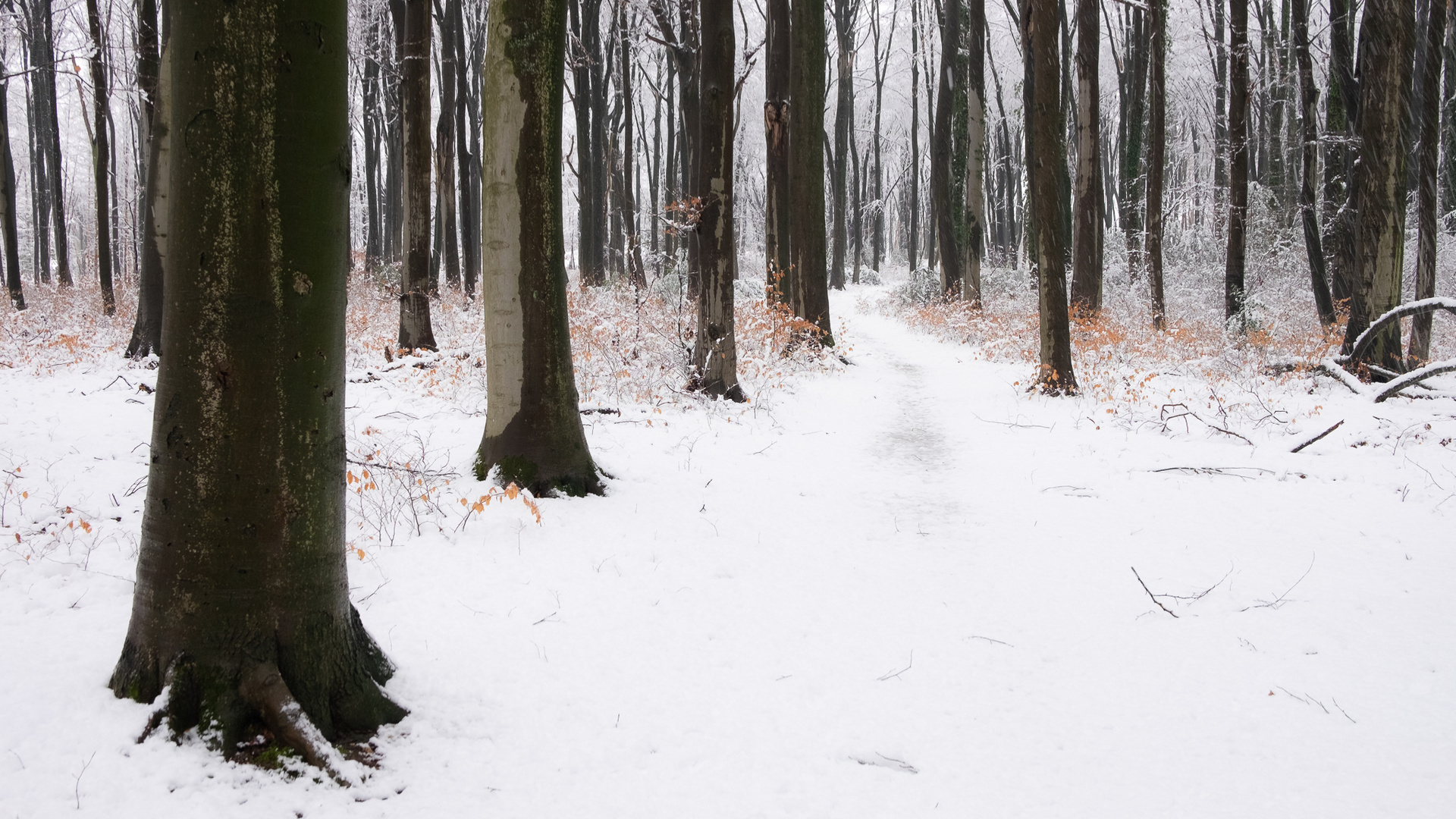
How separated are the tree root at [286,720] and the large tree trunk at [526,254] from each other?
247 centimetres

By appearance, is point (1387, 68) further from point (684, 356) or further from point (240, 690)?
point (240, 690)

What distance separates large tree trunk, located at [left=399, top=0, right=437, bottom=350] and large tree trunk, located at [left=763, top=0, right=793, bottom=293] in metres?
4.27

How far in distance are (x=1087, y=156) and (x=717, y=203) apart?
27.6 feet

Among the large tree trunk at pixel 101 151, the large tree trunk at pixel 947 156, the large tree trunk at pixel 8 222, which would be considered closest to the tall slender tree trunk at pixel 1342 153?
the large tree trunk at pixel 947 156

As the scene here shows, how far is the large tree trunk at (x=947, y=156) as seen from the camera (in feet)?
56.2

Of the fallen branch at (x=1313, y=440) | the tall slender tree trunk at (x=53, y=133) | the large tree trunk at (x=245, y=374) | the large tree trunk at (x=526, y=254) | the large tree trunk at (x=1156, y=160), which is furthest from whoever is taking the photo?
the tall slender tree trunk at (x=53, y=133)

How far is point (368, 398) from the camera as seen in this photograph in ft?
26.2

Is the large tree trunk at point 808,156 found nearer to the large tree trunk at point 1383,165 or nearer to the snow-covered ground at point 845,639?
the snow-covered ground at point 845,639

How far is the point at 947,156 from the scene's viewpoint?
18922 millimetres

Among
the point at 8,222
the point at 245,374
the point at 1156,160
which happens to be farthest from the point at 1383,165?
the point at 8,222

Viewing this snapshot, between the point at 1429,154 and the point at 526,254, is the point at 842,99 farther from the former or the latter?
the point at 526,254

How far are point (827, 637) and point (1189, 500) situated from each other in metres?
3.03

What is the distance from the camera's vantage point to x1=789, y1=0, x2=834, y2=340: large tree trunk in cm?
1100

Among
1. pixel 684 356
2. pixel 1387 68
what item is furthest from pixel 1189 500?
pixel 1387 68
